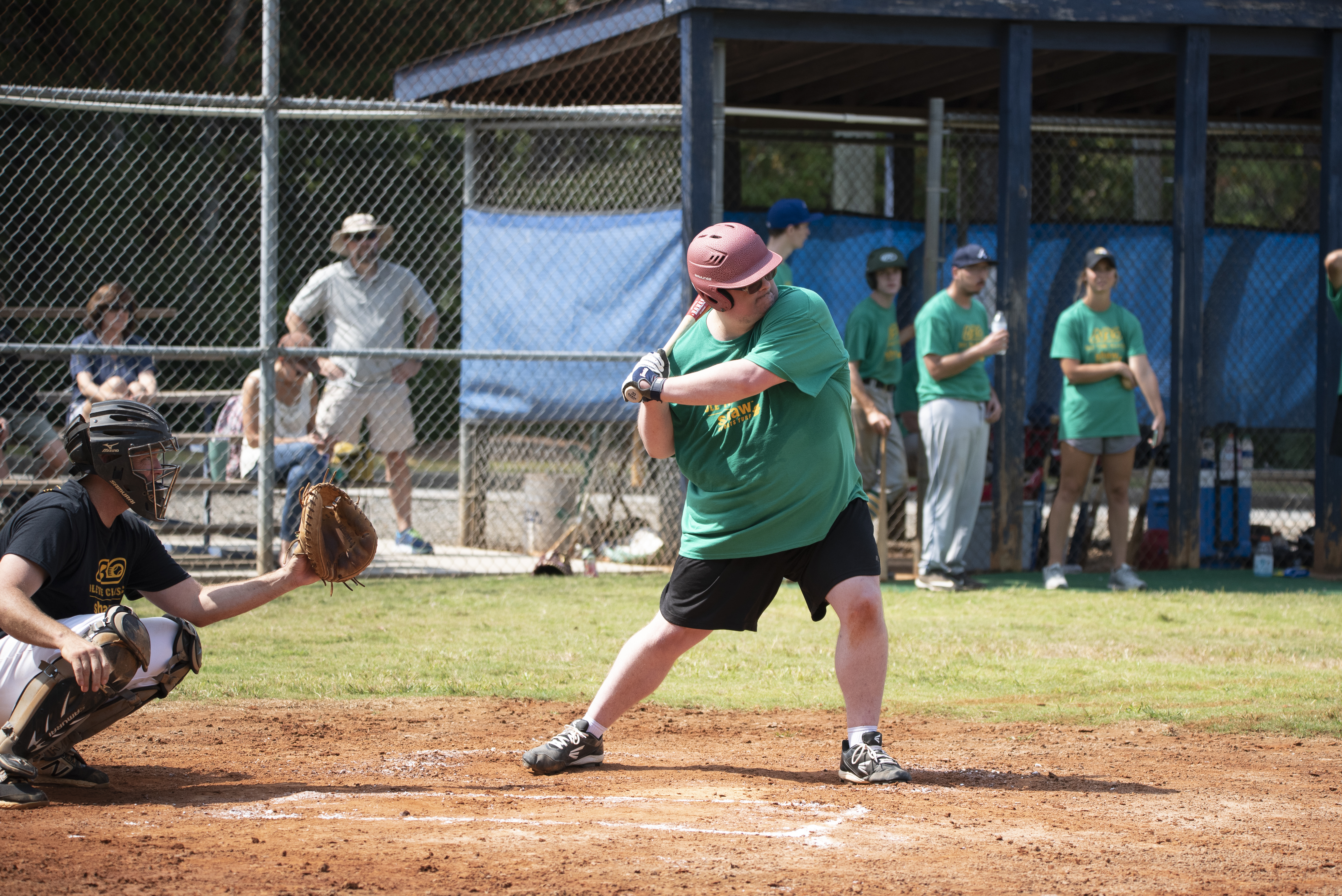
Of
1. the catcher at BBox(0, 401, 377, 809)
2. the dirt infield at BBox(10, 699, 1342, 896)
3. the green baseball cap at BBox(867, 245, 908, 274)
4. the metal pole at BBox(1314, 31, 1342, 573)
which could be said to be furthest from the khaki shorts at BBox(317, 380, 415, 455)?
the metal pole at BBox(1314, 31, 1342, 573)

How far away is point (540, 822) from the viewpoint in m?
3.69

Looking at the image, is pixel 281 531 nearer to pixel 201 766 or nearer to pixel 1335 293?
pixel 201 766

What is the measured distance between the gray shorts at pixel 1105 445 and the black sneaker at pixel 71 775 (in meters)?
6.37

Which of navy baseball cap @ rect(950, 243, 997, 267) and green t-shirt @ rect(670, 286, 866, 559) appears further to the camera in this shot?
navy baseball cap @ rect(950, 243, 997, 267)

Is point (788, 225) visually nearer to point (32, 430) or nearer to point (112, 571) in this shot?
point (112, 571)

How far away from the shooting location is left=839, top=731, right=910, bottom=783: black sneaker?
4137 mm

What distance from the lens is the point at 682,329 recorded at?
4504 mm

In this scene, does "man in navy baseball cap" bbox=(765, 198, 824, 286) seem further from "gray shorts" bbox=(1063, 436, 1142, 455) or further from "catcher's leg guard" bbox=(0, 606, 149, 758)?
"catcher's leg guard" bbox=(0, 606, 149, 758)

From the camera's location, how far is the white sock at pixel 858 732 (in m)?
4.22

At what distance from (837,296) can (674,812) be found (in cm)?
725

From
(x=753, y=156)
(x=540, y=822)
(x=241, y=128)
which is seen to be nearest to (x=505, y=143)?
(x=241, y=128)

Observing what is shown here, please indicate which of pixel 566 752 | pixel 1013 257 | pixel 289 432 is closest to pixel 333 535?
pixel 566 752

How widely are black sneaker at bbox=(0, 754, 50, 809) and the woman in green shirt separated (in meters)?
6.41

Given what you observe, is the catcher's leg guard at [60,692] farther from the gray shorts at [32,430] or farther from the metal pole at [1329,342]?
the metal pole at [1329,342]
